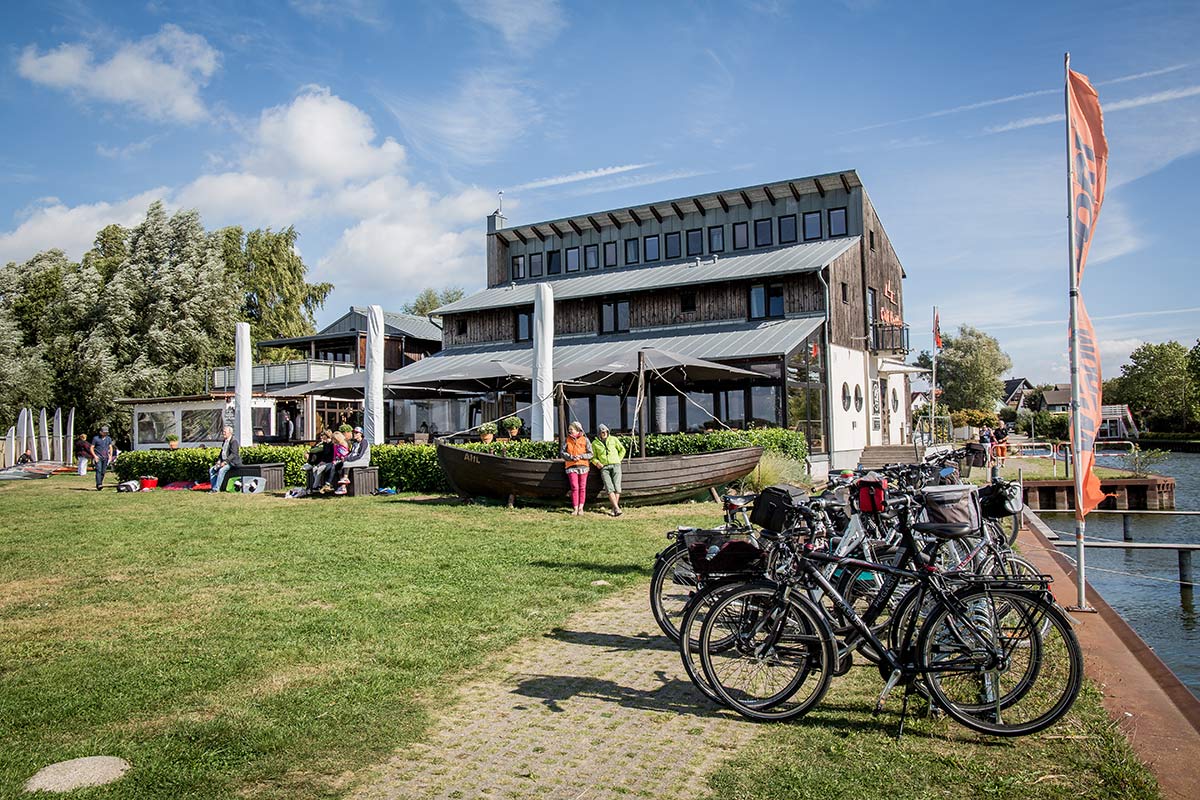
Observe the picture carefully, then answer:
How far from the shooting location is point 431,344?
42281mm

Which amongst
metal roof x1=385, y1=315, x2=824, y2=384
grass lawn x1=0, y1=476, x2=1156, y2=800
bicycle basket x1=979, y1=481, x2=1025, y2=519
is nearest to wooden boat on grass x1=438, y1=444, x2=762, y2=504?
grass lawn x1=0, y1=476, x2=1156, y2=800

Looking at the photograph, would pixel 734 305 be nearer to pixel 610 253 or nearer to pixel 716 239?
pixel 716 239

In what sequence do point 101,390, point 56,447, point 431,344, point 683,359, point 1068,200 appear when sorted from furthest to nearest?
1. point 431,344
2. point 101,390
3. point 56,447
4. point 683,359
5. point 1068,200

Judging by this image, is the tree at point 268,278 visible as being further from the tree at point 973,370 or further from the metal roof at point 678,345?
the tree at point 973,370

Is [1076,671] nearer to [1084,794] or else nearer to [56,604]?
Result: [1084,794]

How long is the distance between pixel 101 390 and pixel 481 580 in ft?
122

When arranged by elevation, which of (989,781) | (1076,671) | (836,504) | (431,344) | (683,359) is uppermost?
(431,344)

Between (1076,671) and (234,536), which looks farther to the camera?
(234,536)

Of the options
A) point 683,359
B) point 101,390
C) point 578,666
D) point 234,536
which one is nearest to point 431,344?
point 101,390

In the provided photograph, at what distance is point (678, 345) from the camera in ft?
86.0

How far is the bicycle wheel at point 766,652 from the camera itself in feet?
13.8

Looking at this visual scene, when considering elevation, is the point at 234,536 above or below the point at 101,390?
below

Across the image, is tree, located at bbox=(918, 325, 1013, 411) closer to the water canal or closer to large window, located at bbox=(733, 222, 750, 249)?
large window, located at bbox=(733, 222, 750, 249)

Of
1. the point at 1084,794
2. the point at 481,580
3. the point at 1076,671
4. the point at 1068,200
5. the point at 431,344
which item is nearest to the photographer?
the point at 1084,794
